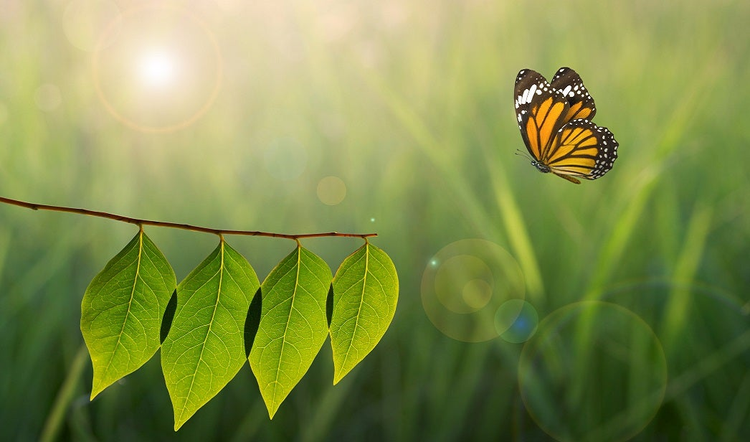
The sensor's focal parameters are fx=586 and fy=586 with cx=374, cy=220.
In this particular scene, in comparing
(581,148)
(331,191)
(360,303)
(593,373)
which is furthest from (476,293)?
(360,303)

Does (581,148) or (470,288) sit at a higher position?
(581,148)

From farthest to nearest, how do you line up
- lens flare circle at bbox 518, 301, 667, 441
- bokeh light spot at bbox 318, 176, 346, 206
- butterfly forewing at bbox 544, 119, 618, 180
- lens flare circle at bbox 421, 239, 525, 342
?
bokeh light spot at bbox 318, 176, 346, 206, lens flare circle at bbox 421, 239, 525, 342, lens flare circle at bbox 518, 301, 667, 441, butterfly forewing at bbox 544, 119, 618, 180

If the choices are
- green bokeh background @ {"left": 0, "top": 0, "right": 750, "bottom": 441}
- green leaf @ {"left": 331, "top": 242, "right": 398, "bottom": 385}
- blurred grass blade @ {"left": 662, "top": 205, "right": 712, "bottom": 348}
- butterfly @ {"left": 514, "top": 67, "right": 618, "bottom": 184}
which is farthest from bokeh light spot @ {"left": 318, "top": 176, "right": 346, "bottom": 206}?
green leaf @ {"left": 331, "top": 242, "right": 398, "bottom": 385}

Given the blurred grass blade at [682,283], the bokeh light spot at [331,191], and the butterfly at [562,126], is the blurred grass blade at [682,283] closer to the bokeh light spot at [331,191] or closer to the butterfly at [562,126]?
the bokeh light spot at [331,191]

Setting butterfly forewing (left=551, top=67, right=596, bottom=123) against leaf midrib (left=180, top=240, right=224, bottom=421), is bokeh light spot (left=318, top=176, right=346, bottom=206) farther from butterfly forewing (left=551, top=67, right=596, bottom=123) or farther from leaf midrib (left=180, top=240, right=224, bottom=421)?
leaf midrib (left=180, top=240, right=224, bottom=421)

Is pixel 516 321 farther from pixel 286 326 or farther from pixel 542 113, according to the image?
pixel 286 326

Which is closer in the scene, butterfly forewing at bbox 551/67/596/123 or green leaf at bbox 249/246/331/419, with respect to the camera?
green leaf at bbox 249/246/331/419
